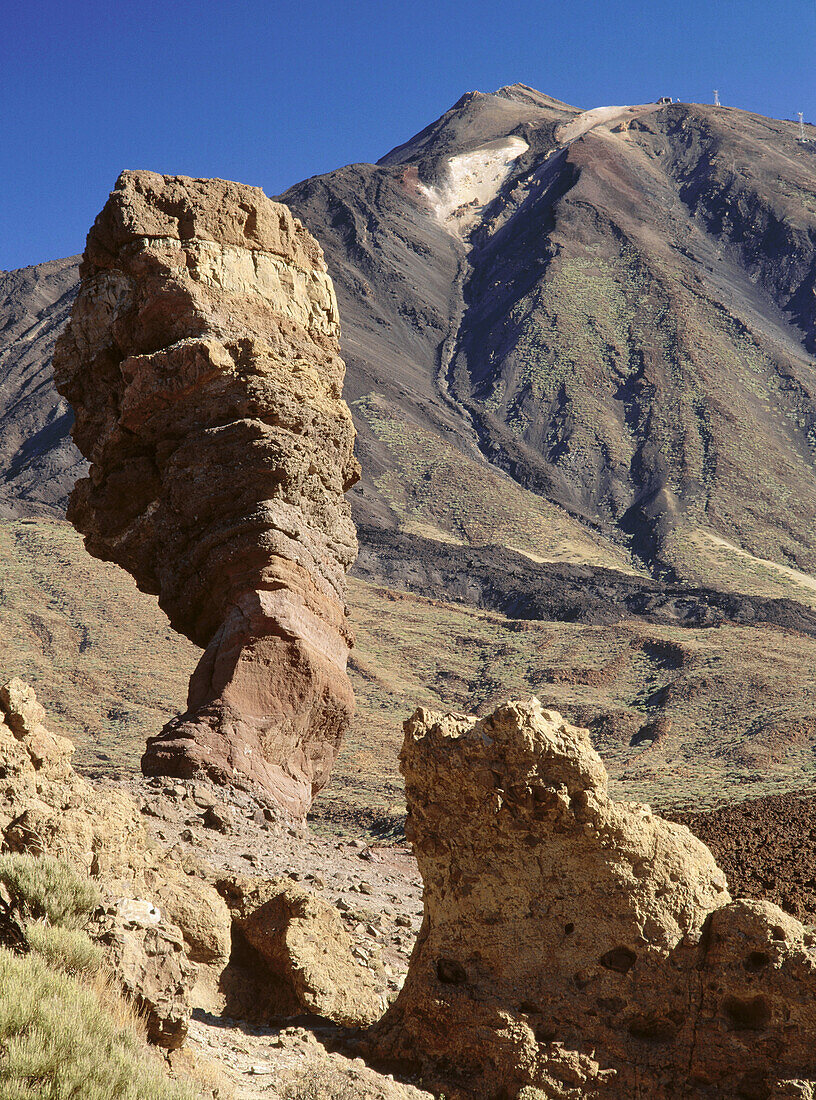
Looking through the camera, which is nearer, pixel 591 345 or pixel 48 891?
pixel 48 891

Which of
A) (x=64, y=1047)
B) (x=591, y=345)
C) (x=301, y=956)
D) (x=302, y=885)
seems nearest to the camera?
(x=64, y=1047)

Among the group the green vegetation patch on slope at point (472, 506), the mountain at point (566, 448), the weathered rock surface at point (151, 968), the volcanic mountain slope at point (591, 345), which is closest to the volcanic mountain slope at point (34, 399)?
the mountain at point (566, 448)

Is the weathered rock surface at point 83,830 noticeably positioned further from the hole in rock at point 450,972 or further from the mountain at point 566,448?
the mountain at point 566,448

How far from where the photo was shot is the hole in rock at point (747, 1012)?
551 centimetres

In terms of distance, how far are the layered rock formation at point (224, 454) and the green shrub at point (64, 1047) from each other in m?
7.08

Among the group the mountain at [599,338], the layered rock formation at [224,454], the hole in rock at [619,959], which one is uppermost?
the mountain at [599,338]

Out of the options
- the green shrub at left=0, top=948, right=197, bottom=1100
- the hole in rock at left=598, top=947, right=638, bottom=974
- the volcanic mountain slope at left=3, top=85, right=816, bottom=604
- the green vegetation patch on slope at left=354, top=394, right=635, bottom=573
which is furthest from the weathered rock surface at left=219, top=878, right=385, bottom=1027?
the green vegetation patch on slope at left=354, top=394, right=635, bottom=573

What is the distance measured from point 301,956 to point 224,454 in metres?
6.59

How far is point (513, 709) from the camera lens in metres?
6.11

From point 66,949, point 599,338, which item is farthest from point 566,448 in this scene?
point 66,949

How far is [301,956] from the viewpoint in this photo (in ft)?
24.4

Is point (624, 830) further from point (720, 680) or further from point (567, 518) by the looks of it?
point (567, 518)

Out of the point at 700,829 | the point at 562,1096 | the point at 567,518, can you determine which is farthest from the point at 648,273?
the point at 562,1096

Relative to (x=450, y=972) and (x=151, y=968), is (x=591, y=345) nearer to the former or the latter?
(x=450, y=972)
